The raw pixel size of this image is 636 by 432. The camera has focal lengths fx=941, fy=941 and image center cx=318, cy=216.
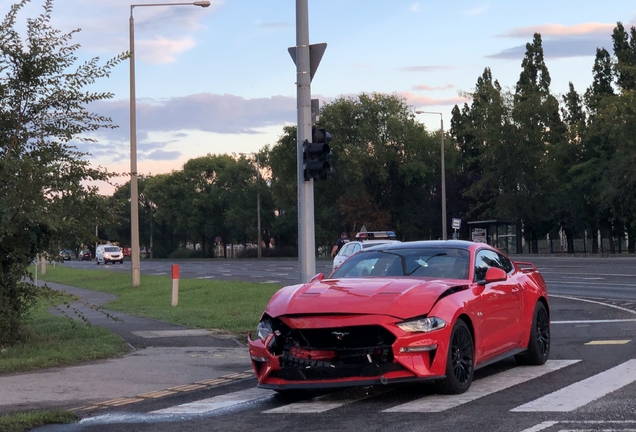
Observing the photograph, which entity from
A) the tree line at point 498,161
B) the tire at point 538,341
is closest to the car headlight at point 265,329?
the tire at point 538,341

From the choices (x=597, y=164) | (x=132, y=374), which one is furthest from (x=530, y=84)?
(x=132, y=374)

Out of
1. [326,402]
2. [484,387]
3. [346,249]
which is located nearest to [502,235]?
[346,249]

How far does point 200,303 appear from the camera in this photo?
23359mm

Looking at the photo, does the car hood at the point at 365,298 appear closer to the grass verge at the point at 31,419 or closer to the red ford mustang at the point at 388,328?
the red ford mustang at the point at 388,328

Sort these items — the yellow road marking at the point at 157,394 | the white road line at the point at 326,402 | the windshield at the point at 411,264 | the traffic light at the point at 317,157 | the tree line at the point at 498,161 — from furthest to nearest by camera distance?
the tree line at the point at 498,161, the traffic light at the point at 317,157, the windshield at the point at 411,264, the yellow road marking at the point at 157,394, the white road line at the point at 326,402

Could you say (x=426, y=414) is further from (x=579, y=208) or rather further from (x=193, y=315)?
(x=579, y=208)

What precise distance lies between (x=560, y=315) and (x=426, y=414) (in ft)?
34.1

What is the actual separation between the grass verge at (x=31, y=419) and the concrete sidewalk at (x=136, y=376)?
0.46 m

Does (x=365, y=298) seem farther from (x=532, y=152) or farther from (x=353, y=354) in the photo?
(x=532, y=152)

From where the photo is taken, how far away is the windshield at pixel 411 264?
371 inches

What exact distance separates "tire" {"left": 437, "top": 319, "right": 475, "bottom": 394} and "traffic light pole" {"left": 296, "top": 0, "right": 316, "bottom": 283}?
588 centimetres

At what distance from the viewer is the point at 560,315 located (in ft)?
56.1

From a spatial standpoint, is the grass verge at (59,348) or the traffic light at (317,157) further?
the traffic light at (317,157)

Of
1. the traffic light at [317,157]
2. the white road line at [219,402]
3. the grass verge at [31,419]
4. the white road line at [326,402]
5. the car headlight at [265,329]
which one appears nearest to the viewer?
the grass verge at [31,419]
